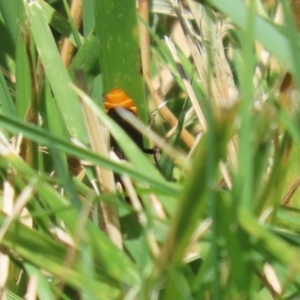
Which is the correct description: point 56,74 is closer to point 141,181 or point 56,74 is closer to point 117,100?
point 117,100

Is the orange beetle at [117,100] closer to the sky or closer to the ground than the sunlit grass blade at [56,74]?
closer to the ground

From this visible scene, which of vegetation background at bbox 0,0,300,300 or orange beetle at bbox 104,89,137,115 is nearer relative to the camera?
vegetation background at bbox 0,0,300,300

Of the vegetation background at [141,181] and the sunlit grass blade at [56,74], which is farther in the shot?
the sunlit grass blade at [56,74]

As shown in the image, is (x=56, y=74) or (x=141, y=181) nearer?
(x=141, y=181)

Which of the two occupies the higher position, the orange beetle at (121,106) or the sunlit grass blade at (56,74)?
the sunlit grass blade at (56,74)

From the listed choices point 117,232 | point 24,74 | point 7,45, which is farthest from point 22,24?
point 117,232

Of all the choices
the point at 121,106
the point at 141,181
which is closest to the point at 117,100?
the point at 121,106

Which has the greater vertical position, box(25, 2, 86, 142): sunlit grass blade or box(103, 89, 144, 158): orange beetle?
box(25, 2, 86, 142): sunlit grass blade

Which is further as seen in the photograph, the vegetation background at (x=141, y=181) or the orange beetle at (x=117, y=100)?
the orange beetle at (x=117, y=100)
